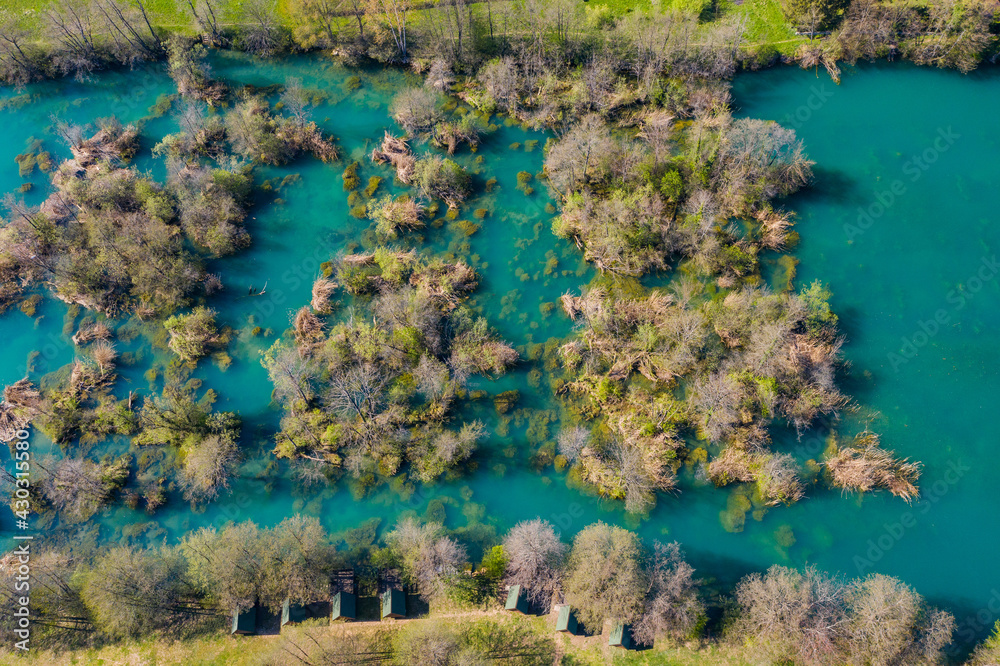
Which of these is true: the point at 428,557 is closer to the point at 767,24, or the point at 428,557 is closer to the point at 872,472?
the point at 872,472

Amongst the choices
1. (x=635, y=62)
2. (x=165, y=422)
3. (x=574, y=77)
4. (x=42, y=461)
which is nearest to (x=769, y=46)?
(x=635, y=62)

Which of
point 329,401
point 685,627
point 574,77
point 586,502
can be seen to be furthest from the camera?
point 574,77

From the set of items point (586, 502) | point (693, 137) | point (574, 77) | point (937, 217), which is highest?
point (574, 77)

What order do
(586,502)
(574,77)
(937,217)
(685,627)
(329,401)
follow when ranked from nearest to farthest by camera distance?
(685,627)
(586,502)
(329,401)
(937,217)
(574,77)

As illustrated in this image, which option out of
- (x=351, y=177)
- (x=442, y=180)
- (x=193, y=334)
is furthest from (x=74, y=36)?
(x=442, y=180)

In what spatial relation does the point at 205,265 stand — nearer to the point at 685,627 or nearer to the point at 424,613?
the point at 424,613

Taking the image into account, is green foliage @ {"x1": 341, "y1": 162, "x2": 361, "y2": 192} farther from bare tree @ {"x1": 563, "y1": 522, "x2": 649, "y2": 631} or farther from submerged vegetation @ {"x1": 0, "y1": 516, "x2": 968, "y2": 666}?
bare tree @ {"x1": 563, "y1": 522, "x2": 649, "y2": 631}

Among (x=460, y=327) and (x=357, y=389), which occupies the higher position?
(x=460, y=327)

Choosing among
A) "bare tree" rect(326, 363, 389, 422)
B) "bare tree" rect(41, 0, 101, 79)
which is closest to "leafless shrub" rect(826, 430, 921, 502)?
"bare tree" rect(326, 363, 389, 422)
